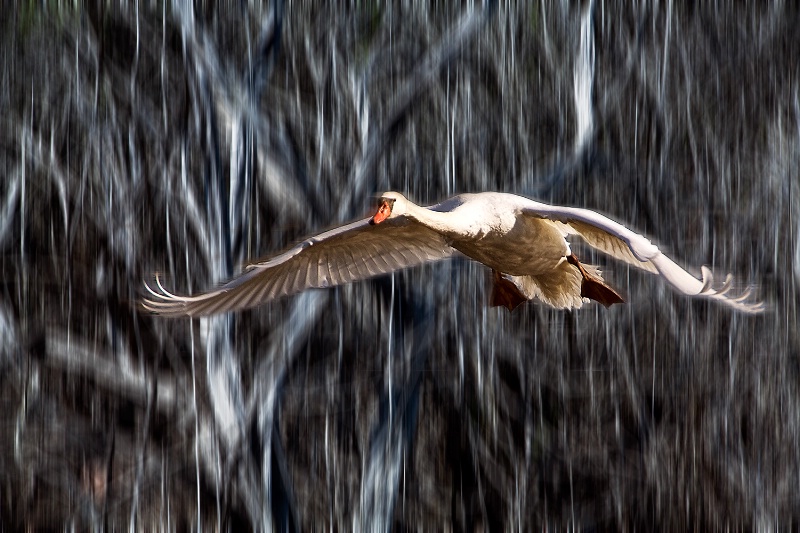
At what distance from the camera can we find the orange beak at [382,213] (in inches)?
254

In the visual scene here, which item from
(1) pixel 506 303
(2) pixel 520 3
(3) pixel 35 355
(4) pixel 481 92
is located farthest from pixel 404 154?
(1) pixel 506 303

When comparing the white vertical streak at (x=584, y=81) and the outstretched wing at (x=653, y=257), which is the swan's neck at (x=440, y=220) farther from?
the white vertical streak at (x=584, y=81)

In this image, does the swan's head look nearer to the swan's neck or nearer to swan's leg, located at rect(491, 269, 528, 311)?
the swan's neck

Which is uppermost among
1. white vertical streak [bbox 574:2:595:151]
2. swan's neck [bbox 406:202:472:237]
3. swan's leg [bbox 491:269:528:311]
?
white vertical streak [bbox 574:2:595:151]

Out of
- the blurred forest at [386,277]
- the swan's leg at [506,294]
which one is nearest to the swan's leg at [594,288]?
the swan's leg at [506,294]

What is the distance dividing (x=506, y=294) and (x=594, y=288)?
549mm

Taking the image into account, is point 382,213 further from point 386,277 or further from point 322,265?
point 386,277

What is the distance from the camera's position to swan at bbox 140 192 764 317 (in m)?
6.46

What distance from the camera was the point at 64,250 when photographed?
12.2 metres

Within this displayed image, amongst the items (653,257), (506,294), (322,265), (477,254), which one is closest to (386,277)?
(506,294)

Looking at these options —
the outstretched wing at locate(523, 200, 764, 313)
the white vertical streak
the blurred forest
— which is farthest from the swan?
the white vertical streak

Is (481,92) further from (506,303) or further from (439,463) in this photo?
(506,303)

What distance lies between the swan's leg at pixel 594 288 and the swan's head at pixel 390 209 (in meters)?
1.32

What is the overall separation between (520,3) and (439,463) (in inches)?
172
